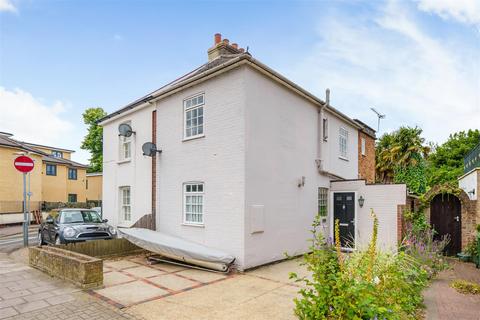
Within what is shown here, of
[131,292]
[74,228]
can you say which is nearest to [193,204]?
[131,292]

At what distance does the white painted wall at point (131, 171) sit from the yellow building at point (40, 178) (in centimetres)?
1078

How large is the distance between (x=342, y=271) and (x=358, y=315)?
538 millimetres

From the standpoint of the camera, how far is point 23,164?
11938mm

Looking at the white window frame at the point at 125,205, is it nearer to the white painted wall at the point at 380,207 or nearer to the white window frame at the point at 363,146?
the white painted wall at the point at 380,207

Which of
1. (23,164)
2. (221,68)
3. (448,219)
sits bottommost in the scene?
(448,219)

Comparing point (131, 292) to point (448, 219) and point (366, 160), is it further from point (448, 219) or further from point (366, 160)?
point (366, 160)

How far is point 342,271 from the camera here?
3.88 meters

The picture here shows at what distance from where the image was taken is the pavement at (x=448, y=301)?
5.08 metres

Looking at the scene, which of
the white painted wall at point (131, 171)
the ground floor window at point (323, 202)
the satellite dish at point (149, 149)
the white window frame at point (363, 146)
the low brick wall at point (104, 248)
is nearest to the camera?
the low brick wall at point (104, 248)

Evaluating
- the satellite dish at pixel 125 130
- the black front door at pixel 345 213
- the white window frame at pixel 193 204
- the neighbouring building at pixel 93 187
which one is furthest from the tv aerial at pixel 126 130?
the neighbouring building at pixel 93 187

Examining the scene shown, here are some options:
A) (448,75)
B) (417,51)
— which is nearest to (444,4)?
(417,51)

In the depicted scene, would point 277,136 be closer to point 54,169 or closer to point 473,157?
point 473,157

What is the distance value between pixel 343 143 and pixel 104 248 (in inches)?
442

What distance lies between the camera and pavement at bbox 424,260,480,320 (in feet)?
16.7
